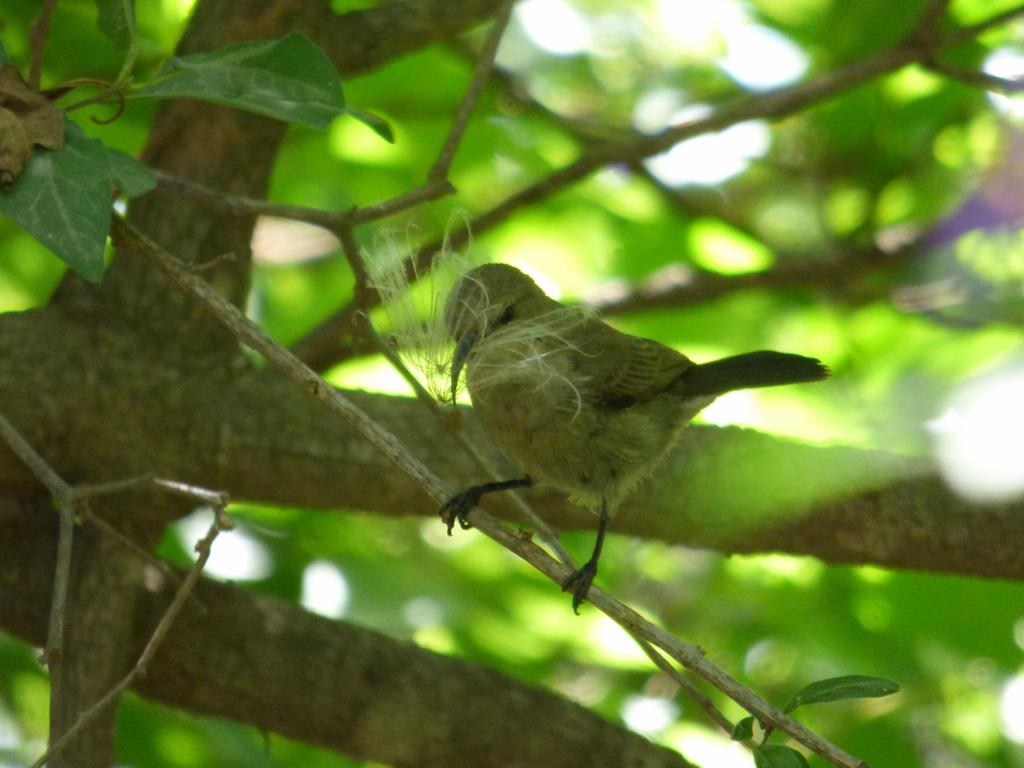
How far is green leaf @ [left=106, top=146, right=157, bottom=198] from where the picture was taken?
7.17 ft

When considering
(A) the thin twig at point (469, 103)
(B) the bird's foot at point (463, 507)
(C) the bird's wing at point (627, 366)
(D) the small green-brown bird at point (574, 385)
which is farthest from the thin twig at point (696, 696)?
(A) the thin twig at point (469, 103)

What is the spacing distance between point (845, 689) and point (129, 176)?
158cm

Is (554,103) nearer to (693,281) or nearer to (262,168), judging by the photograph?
(693,281)

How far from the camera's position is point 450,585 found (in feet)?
14.0

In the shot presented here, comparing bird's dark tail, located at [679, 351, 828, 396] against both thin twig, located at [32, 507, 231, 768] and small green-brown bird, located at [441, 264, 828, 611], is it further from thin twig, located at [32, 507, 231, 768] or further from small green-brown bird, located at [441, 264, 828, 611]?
thin twig, located at [32, 507, 231, 768]

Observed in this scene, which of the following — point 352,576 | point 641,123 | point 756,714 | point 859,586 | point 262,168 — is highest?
point 641,123

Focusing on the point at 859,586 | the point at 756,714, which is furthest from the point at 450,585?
the point at 756,714

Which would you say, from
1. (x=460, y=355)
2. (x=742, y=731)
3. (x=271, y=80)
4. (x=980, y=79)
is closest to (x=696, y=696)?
(x=742, y=731)

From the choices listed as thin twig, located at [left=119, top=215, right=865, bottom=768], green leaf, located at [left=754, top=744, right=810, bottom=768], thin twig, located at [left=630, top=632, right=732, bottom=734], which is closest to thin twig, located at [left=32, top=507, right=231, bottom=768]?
thin twig, located at [left=119, top=215, right=865, bottom=768]

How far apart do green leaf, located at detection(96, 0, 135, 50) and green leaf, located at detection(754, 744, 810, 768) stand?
1890mm

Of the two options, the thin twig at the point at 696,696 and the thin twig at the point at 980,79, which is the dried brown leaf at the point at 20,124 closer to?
the thin twig at the point at 696,696

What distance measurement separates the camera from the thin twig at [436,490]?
82.9 inches

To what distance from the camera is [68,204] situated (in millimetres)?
1994

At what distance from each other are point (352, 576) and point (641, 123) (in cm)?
279
